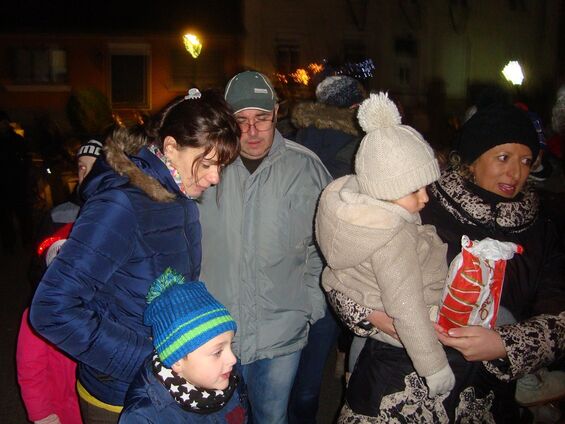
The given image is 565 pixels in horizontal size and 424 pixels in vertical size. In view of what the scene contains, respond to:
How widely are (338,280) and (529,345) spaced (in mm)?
778

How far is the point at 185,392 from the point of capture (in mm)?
1898

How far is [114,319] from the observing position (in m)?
1.99

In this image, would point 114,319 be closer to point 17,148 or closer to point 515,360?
point 515,360

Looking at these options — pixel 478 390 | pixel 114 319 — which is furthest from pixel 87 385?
pixel 478 390

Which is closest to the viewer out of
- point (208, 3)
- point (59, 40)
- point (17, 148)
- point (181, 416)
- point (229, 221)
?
point (181, 416)

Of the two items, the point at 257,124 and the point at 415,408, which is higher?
the point at 257,124

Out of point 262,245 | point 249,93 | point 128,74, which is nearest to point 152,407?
point 262,245

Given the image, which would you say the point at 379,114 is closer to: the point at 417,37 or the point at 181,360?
the point at 181,360

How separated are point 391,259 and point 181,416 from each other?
3.09 feet

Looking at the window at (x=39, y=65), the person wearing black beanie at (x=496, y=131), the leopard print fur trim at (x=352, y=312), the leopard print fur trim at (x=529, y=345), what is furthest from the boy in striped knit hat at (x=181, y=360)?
the window at (x=39, y=65)

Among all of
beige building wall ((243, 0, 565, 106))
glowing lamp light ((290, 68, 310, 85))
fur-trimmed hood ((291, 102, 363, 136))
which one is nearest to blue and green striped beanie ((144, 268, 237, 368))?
fur-trimmed hood ((291, 102, 363, 136))

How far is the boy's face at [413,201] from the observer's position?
201cm

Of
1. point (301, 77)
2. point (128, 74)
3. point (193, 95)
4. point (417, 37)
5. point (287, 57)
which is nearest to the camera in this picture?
point (193, 95)

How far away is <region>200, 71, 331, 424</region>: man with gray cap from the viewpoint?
2.74 metres
